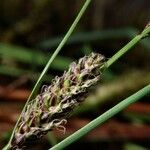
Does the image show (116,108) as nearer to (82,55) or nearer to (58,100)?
(58,100)

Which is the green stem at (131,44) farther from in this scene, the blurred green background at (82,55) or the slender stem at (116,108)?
the blurred green background at (82,55)

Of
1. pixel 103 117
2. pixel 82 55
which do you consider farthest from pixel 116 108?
pixel 82 55

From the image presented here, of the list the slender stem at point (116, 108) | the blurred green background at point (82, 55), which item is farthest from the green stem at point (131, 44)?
the blurred green background at point (82, 55)

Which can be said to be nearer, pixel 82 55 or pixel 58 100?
pixel 58 100

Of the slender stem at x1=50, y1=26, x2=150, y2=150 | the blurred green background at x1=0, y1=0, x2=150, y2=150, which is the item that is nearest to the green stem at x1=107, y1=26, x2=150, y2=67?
the slender stem at x1=50, y1=26, x2=150, y2=150

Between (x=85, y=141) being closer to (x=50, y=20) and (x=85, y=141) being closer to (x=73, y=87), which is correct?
(x=50, y=20)

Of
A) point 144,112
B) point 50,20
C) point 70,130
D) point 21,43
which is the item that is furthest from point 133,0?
point 70,130

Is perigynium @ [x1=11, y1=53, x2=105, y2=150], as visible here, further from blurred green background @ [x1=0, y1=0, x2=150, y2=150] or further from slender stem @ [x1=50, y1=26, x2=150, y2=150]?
blurred green background @ [x1=0, y1=0, x2=150, y2=150]
